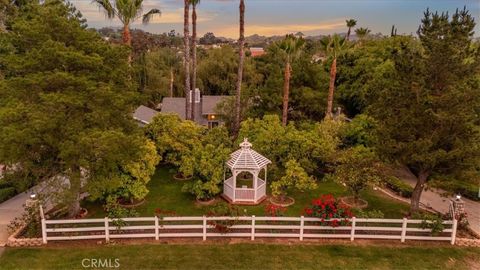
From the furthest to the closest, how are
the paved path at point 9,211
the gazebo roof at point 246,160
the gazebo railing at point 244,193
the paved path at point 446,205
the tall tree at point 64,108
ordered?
the gazebo railing at point 244,193 → the gazebo roof at point 246,160 → the paved path at point 446,205 → the paved path at point 9,211 → the tall tree at point 64,108

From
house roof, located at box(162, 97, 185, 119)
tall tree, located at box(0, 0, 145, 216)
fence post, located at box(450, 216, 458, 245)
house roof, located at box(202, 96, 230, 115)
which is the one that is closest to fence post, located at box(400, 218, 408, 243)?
fence post, located at box(450, 216, 458, 245)

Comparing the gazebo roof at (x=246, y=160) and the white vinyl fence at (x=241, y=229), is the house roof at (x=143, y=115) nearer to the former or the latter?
the gazebo roof at (x=246, y=160)

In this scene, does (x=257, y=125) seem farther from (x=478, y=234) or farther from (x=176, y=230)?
(x=478, y=234)

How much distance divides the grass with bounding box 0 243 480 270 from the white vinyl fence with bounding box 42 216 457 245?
54 cm

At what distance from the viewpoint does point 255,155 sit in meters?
19.0

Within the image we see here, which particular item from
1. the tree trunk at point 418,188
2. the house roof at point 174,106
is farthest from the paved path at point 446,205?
the house roof at point 174,106

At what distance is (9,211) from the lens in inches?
692

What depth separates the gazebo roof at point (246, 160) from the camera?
18.3 metres

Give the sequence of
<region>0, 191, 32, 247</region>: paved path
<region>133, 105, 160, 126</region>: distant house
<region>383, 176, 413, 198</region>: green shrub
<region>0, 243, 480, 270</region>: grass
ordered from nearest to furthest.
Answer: <region>0, 243, 480, 270</region>: grass < <region>0, 191, 32, 247</region>: paved path < <region>383, 176, 413, 198</region>: green shrub < <region>133, 105, 160, 126</region>: distant house

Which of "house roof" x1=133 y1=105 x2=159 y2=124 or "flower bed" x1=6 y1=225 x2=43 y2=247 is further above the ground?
"house roof" x1=133 y1=105 x2=159 y2=124

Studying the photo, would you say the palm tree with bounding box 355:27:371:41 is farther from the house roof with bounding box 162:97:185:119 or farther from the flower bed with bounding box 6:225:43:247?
the flower bed with bounding box 6:225:43:247

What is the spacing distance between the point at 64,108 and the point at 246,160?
8.98 metres

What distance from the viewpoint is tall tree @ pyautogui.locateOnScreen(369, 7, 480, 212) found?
48.3ft

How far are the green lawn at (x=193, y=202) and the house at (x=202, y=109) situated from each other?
1279 cm
